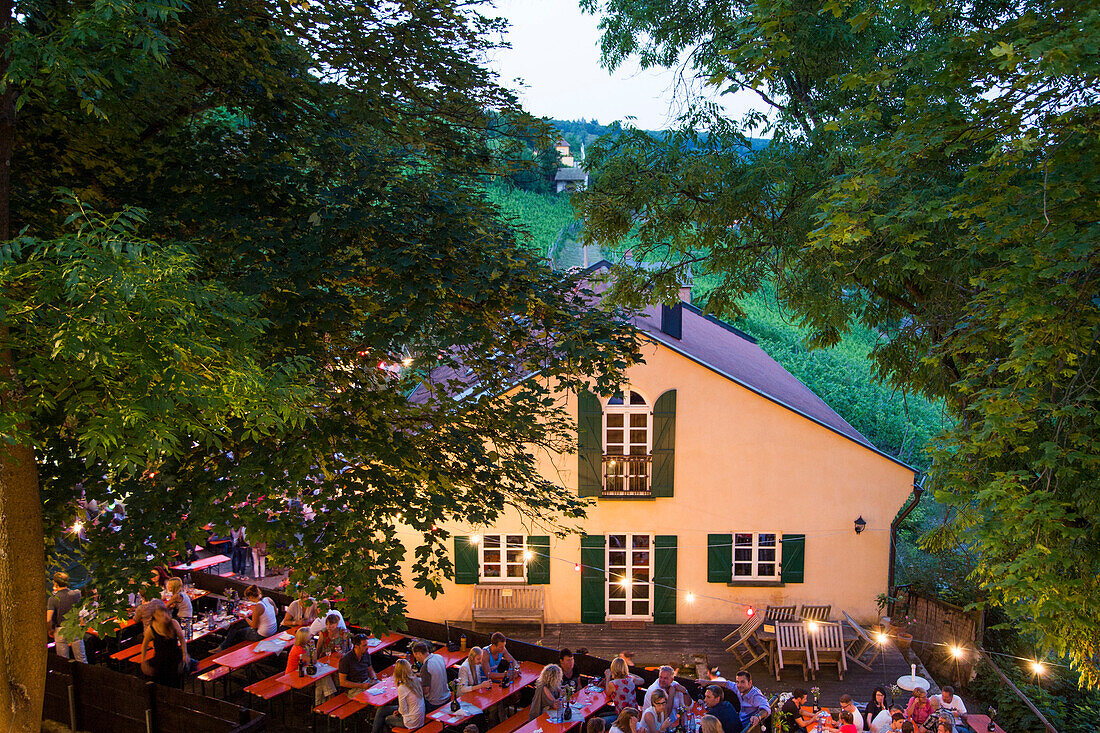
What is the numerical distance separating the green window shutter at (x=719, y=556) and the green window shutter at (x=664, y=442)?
4.29 ft

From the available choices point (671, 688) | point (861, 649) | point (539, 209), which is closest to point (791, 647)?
point (861, 649)

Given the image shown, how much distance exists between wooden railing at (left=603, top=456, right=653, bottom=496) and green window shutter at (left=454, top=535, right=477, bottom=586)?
9.24ft

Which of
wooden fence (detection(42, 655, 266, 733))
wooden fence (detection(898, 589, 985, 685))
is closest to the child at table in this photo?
wooden fence (detection(42, 655, 266, 733))

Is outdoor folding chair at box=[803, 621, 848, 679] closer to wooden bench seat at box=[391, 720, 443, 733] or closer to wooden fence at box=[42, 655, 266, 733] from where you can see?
wooden bench seat at box=[391, 720, 443, 733]

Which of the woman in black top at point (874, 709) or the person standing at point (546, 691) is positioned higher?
the person standing at point (546, 691)

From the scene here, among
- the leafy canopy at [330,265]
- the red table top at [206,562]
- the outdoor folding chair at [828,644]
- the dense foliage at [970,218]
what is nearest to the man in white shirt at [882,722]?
the dense foliage at [970,218]

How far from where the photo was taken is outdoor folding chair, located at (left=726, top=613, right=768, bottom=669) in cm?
1362

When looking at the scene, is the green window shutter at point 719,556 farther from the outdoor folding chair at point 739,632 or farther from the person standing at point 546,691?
the person standing at point 546,691

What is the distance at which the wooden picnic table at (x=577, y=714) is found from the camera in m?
8.62

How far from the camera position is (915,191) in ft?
23.5

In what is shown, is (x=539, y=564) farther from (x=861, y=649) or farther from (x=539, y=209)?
(x=539, y=209)

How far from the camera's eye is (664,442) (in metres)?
15.2

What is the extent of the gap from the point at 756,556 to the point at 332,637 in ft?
28.5

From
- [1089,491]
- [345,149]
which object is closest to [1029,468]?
[1089,491]
